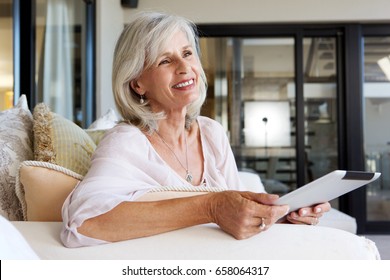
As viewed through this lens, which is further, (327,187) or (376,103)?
(376,103)

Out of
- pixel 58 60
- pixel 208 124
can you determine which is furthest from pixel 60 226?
pixel 58 60

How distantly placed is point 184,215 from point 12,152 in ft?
1.98

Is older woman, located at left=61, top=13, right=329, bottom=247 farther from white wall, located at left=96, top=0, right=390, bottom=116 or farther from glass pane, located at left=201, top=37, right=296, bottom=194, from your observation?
glass pane, located at left=201, top=37, right=296, bottom=194

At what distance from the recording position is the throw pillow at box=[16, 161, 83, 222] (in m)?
1.26

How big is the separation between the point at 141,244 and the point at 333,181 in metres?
0.41

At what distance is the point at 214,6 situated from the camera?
4.72 metres

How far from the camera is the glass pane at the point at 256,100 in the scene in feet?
16.2

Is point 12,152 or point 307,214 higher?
point 12,152

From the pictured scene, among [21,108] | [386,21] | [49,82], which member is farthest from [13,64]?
[386,21]

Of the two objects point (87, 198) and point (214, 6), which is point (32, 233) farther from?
point (214, 6)

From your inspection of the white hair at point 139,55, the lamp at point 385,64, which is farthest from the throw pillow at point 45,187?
the lamp at point 385,64

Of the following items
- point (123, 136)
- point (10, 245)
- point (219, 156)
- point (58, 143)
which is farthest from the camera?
point (219, 156)

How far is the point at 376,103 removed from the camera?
16.1 feet

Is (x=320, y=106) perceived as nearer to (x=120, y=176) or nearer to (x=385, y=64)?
(x=385, y=64)
